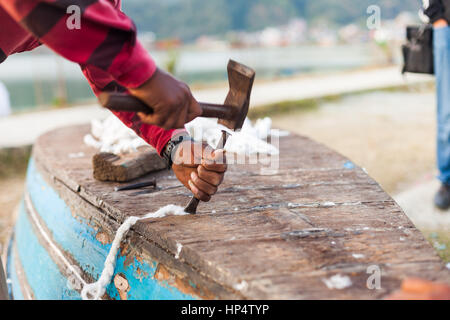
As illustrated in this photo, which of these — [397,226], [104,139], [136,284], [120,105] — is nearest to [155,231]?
[136,284]

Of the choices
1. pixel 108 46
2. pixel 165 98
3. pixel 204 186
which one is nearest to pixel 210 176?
pixel 204 186

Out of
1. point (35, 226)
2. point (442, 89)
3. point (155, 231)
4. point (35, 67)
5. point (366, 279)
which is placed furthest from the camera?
point (35, 67)

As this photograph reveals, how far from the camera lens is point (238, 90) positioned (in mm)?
1313

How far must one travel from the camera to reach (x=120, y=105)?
42.3 inches

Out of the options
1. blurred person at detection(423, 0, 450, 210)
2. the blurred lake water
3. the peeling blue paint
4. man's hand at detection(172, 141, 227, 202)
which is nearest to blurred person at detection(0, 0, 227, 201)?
man's hand at detection(172, 141, 227, 202)

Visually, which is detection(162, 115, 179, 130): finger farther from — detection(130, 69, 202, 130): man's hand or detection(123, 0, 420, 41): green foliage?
detection(123, 0, 420, 41): green foliage

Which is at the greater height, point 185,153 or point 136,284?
point 185,153

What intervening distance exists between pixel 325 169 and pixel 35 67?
9.27m

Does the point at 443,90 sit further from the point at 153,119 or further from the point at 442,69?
the point at 153,119

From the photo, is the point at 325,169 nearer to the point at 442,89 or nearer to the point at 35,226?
the point at 35,226

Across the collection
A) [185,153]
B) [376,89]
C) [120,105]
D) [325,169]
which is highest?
[120,105]

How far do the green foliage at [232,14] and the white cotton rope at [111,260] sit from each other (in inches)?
1514

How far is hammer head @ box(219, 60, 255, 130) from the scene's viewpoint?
4.19 ft

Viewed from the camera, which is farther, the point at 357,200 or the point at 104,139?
the point at 104,139
